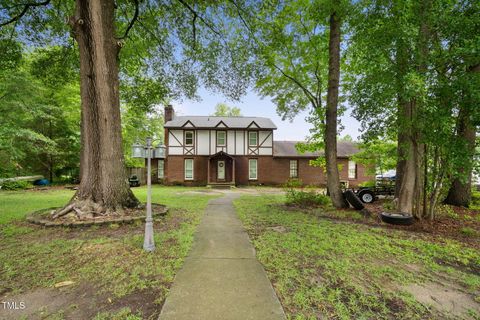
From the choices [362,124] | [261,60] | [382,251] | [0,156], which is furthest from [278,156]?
[0,156]

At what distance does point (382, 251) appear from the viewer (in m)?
3.97

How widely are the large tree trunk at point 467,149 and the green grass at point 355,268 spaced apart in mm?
2183

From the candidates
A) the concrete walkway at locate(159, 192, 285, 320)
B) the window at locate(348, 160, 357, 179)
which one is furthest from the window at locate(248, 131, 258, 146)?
the concrete walkway at locate(159, 192, 285, 320)

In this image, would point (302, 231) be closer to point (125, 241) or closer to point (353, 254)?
point (353, 254)

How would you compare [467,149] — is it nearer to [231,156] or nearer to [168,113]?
[231,156]

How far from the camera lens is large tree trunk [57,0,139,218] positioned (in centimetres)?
570

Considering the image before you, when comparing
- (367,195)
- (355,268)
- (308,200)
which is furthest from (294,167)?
(355,268)

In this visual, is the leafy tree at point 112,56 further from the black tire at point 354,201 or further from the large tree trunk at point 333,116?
the black tire at point 354,201

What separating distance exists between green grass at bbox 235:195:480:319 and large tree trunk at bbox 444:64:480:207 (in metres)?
2.18

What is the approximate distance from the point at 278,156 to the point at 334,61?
40.7 feet

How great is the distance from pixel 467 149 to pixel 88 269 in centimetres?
851

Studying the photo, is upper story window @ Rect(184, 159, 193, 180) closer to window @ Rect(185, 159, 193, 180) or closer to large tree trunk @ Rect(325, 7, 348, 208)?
window @ Rect(185, 159, 193, 180)

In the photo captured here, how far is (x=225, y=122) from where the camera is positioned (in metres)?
20.4

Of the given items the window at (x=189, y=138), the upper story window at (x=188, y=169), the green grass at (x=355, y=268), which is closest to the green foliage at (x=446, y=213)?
the green grass at (x=355, y=268)
